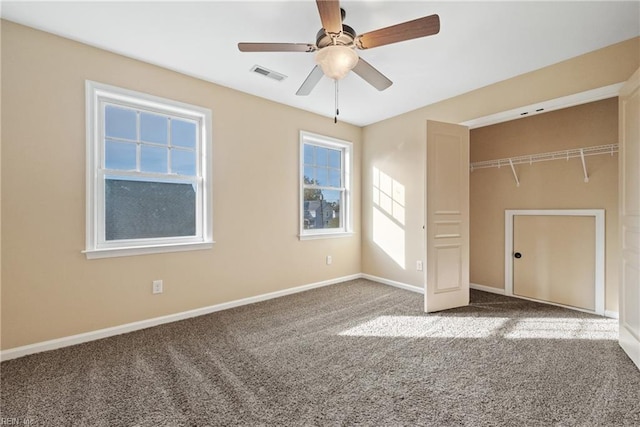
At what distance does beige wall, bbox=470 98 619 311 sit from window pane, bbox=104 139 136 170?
14.1 ft

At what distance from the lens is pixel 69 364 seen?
2.11 meters

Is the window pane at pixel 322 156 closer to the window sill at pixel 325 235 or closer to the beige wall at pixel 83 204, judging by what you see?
the beige wall at pixel 83 204

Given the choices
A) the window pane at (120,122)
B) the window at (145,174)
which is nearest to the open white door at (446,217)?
the window at (145,174)

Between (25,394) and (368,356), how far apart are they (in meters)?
2.26

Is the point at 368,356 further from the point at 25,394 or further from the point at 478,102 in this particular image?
the point at 478,102

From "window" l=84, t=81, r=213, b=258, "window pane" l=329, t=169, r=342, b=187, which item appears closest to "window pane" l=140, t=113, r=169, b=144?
"window" l=84, t=81, r=213, b=258

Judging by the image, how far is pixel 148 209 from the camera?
2873 mm

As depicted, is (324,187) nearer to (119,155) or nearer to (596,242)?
(119,155)

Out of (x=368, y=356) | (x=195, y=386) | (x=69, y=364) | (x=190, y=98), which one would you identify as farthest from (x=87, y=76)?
(x=368, y=356)

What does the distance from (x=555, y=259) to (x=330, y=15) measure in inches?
146

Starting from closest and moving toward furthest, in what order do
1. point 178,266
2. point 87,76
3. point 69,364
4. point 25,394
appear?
point 25,394
point 69,364
point 87,76
point 178,266

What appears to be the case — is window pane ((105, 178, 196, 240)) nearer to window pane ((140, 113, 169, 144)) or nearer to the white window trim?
window pane ((140, 113, 169, 144))

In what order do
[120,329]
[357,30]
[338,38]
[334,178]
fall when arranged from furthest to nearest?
[334,178] → [120,329] → [357,30] → [338,38]

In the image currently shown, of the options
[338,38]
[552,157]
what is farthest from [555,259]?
[338,38]
